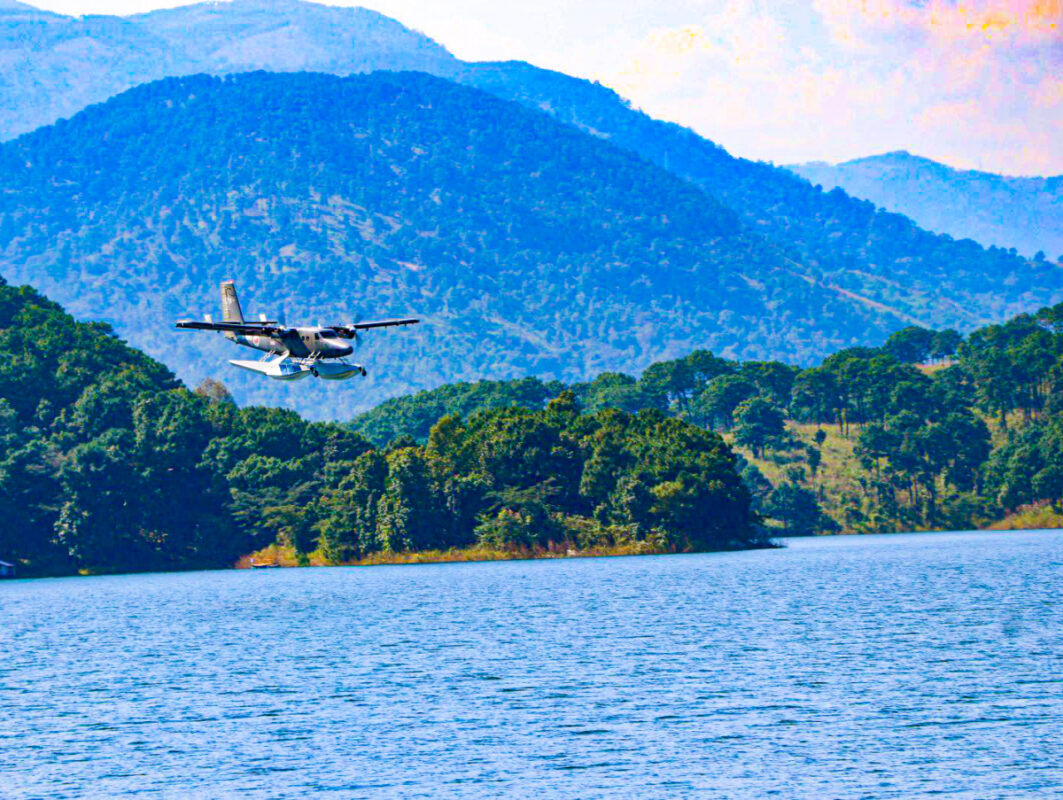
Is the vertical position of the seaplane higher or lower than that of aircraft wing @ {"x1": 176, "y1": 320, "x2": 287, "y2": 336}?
lower

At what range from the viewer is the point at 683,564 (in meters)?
192

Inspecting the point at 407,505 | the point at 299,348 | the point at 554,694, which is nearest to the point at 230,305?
the point at 299,348

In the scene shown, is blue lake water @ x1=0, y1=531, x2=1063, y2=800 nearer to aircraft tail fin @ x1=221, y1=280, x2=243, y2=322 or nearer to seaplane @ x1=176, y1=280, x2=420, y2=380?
seaplane @ x1=176, y1=280, x2=420, y2=380

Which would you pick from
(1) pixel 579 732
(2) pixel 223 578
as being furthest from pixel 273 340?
(2) pixel 223 578

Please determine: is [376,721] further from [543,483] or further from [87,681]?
[543,483]

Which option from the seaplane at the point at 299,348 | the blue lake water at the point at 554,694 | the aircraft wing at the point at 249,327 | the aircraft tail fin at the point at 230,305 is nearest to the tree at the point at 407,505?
the blue lake water at the point at 554,694

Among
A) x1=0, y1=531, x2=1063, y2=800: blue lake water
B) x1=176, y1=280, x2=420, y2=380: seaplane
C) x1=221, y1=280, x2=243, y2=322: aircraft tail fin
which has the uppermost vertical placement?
x1=221, y1=280, x2=243, y2=322: aircraft tail fin

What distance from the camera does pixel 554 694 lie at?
8262 centimetres

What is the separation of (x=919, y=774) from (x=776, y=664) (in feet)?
104

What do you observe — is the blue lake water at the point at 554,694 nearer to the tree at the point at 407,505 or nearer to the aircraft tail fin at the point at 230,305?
the aircraft tail fin at the point at 230,305

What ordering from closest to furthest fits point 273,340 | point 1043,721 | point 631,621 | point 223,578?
1. point 1043,721
2. point 273,340
3. point 631,621
4. point 223,578

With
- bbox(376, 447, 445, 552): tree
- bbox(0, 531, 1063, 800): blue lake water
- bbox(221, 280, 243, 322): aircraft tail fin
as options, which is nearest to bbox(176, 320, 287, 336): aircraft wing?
bbox(221, 280, 243, 322): aircraft tail fin

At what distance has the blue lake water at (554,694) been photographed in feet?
201

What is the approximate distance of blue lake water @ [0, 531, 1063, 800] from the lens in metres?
61.3
